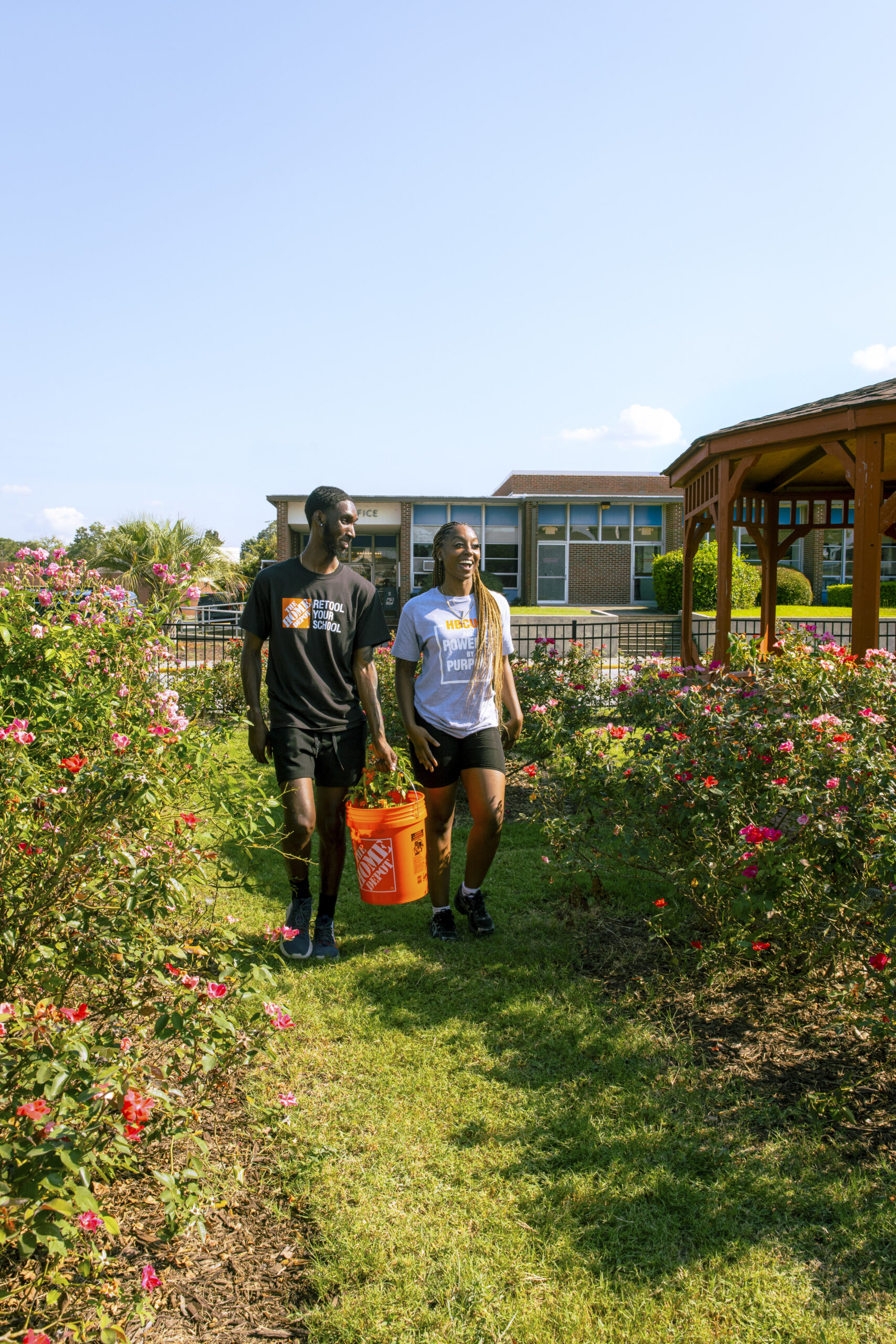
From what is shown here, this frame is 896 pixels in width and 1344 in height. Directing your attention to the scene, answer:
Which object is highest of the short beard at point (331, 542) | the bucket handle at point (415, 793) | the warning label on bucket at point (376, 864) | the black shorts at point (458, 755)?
the short beard at point (331, 542)

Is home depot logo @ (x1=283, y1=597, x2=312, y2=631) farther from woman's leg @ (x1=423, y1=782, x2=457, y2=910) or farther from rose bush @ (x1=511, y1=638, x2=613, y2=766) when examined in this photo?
rose bush @ (x1=511, y1=638, x2=613, y2=766)

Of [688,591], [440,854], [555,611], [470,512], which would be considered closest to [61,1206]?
[440,854]

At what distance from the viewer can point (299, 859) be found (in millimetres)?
3355

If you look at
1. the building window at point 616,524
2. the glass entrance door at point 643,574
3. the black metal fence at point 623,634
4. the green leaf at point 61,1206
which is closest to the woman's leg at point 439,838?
the green leaf at point 61,1206

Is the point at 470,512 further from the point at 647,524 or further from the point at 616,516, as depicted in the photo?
the point at 647,524

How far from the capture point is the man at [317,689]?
3562 millimetres

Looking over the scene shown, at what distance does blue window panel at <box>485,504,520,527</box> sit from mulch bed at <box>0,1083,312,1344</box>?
92.3 ft

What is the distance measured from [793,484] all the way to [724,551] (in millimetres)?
3341

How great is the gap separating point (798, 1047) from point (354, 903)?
2217 mm

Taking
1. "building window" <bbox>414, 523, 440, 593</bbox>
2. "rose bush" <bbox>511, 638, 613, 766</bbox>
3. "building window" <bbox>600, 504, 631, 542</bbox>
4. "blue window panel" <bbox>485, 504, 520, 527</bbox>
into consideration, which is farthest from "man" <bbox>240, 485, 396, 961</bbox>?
"building window" <bbox>600, 504, 631, 542</bbox>

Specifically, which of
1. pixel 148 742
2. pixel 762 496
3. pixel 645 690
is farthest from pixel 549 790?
pixel 762 496

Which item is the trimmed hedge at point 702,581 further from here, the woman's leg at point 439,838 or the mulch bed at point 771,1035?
the mulch bed at point 771,1035

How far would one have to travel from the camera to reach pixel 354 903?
440 centimetres

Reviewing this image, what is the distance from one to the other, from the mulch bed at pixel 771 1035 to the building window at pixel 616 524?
2673cm
